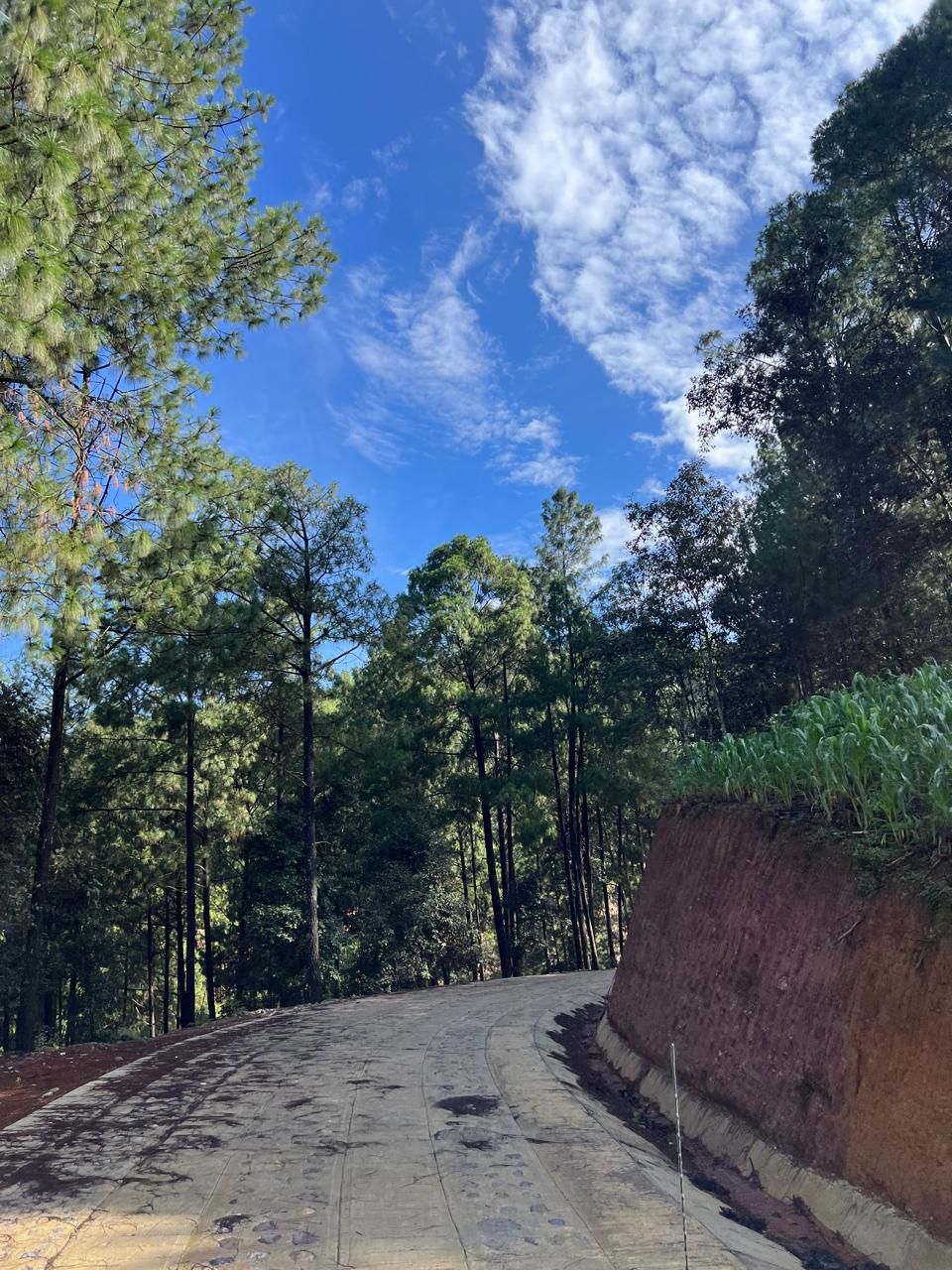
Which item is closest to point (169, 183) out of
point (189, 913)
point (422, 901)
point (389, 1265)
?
point (389, 1265)

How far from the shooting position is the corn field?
4699 millimetres

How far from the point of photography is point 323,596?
1644cm

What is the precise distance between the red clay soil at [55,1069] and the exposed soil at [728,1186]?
4.98 metres

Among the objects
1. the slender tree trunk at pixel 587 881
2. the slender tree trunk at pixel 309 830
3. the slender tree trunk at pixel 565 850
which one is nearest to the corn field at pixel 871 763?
the slender tree trunk at pixel 309 830

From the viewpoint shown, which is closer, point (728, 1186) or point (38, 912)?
point (728, 1186)

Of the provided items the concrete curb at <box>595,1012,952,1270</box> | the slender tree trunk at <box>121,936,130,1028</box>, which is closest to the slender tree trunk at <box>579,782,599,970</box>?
the concrete curb at <box>595,1012,952,1270</box>

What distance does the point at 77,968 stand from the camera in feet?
82.1

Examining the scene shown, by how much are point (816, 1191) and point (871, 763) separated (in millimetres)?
2758

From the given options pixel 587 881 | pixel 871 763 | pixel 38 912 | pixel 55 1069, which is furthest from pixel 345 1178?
pixel 587 881

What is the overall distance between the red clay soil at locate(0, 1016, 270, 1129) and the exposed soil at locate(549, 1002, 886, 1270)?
4.98 meters

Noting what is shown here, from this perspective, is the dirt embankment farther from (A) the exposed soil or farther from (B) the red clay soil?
(B) the red clay soil

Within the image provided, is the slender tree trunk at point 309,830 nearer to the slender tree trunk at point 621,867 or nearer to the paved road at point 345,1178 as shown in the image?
the paved road at point 345,1178

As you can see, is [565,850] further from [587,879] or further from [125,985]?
[125,985]

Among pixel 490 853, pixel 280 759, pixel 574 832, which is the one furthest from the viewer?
pixel 574 832
